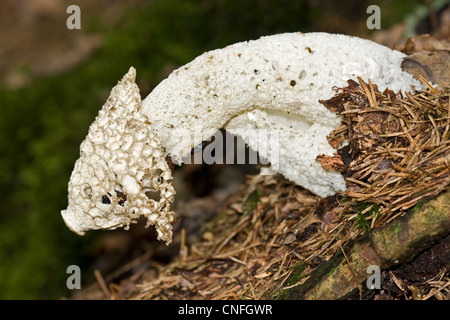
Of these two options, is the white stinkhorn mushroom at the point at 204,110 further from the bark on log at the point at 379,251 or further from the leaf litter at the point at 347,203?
the bark on log at the point at 379,251

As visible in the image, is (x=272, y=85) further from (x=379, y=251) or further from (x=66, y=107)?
(x=66, y=107)

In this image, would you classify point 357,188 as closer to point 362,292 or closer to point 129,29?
point 362,292

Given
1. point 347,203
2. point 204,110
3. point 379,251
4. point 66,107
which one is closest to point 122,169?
point 204,110

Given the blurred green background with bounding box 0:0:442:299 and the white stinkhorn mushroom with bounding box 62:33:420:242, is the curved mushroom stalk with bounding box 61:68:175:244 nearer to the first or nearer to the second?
the white stinkhorn mushroom with bounding box 62:33:420:242

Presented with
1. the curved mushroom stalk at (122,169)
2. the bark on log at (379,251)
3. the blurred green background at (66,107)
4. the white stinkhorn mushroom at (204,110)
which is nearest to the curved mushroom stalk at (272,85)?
the white stinkhorn mushroom at (204,110)

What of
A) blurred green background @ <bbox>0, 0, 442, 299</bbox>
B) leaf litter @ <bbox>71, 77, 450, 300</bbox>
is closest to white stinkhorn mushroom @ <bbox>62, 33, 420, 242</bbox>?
leaf litter @ <bbox>71, 77, 450, 300</bbox>

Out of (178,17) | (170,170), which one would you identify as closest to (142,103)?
(170,170)
